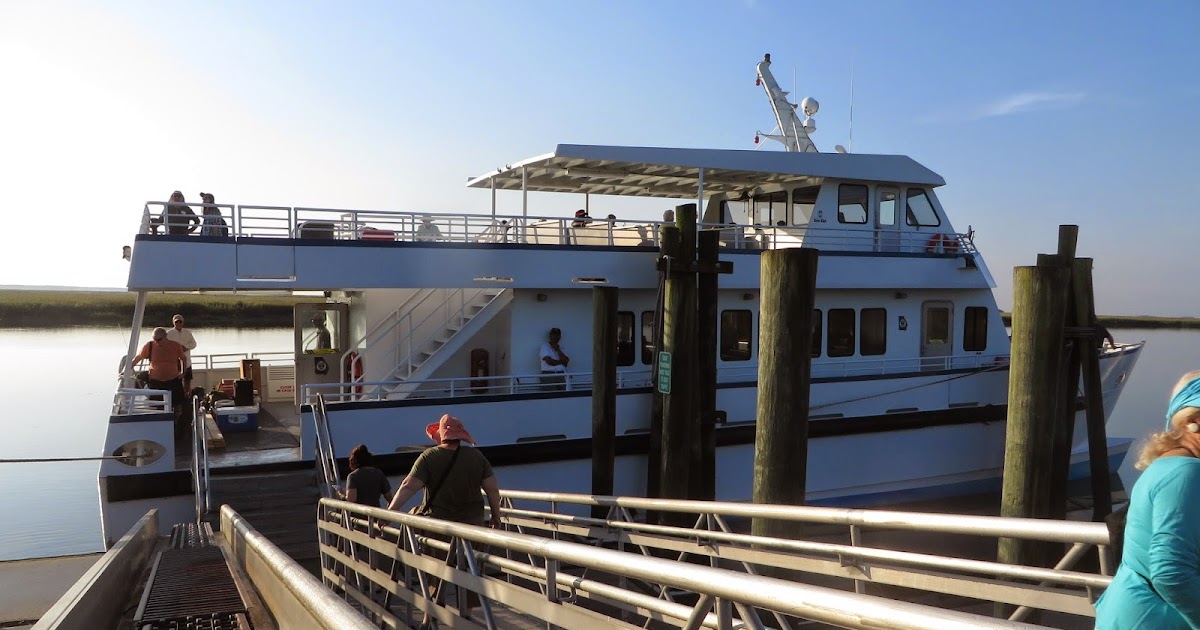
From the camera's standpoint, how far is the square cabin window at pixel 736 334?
41.8 feet

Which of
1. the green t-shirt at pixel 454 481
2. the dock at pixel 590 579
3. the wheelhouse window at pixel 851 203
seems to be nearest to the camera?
the dock at pixel 590 579

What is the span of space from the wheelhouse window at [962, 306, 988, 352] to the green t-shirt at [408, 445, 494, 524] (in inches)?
443

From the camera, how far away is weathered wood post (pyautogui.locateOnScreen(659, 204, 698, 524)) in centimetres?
974

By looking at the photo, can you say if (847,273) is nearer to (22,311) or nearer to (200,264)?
(200,264)

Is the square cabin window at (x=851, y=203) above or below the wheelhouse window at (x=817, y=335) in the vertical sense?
above

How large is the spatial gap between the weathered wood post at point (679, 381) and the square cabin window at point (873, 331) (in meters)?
4.91

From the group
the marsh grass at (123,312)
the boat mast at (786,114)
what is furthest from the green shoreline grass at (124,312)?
the boat mast at (786,114)

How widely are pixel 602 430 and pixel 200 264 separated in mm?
5076

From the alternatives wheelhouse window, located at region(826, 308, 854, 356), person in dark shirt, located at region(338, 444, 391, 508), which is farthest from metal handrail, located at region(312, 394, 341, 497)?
wheelhouse window, located at region(826, 308, 854, 356)

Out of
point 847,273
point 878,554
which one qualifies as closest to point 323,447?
point 878,554

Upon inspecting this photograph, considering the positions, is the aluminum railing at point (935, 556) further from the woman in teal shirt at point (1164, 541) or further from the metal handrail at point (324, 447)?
the metal handrail at point (324, 447)

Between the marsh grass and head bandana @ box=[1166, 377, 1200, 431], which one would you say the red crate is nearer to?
head bandana @ box=[1166, 377, 1200, 431]

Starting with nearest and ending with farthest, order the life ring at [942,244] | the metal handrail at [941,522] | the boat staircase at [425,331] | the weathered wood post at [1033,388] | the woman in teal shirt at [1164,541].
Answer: the woman in teal shirt at [1164,541] < the metal handrail at [941,522] < the weathered wood post at [1033,388] < the boat staircase at [425,331] < the life ring at [942,244]

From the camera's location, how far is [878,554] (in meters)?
3.96
